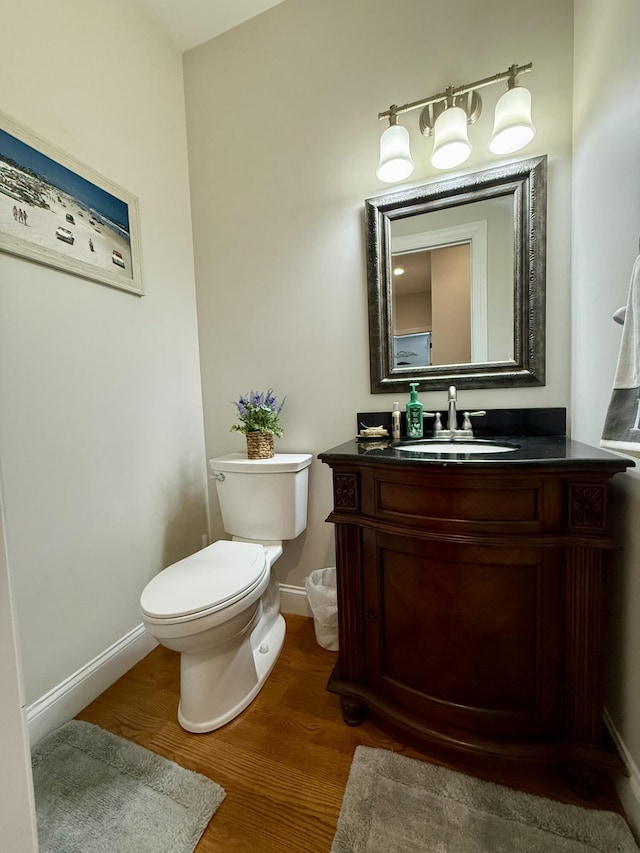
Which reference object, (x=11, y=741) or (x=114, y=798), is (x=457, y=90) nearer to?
(x=11, y=741)

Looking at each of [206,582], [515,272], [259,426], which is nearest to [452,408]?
[515,272]

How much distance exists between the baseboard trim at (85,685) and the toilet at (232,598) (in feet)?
1.25

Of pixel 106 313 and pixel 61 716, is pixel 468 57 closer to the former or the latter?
pixel 106 313

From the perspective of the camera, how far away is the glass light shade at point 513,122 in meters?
1.10

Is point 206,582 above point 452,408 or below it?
below

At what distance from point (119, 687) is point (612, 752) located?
159 centimetres

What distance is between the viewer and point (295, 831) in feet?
2.74

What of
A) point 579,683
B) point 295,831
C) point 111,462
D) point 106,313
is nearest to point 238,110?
point 106,313

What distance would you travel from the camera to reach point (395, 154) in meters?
1.26

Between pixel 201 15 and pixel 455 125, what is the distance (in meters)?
1.37

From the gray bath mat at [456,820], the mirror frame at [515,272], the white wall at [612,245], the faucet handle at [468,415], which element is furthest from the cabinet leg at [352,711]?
the mirror frame at [515,272]

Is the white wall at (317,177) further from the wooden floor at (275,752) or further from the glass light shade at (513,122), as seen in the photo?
the wooden floor at (275,752)

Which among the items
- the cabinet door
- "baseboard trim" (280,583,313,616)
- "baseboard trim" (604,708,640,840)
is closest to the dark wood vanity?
the cabinet door

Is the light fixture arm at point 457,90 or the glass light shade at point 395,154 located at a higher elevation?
the light fixture arm at point 457,90
